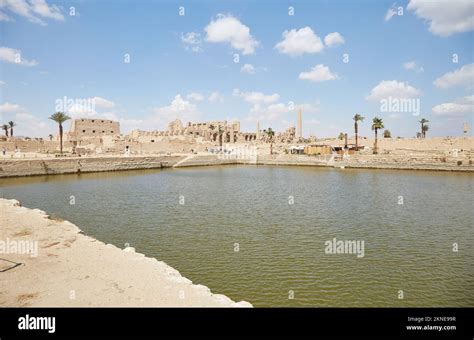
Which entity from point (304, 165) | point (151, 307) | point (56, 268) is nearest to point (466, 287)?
point (151, 307)

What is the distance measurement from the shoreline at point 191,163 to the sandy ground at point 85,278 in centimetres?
3233

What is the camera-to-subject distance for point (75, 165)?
142 ft

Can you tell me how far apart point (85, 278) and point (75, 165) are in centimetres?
4023

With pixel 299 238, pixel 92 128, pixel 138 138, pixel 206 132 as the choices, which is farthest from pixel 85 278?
pixel 206 132

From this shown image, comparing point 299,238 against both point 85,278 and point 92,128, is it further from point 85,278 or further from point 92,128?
point 92,128

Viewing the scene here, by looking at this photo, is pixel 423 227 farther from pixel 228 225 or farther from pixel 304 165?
pixel 304 165

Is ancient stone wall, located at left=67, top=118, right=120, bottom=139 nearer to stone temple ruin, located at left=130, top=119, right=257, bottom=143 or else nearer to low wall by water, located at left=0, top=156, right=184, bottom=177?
stone temple ruin, located at left=130, top=119, right=257, bottom=143

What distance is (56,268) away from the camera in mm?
8672

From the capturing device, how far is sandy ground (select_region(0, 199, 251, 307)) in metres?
6.95

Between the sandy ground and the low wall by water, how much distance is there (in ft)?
103

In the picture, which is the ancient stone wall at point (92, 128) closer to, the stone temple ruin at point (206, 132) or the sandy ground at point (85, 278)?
the stone temple ruin at point (206, 132)

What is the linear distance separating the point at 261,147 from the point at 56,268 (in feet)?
241

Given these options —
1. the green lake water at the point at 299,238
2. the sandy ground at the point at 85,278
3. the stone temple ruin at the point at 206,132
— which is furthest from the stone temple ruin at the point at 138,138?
the sandy ground at the point at 85,278
